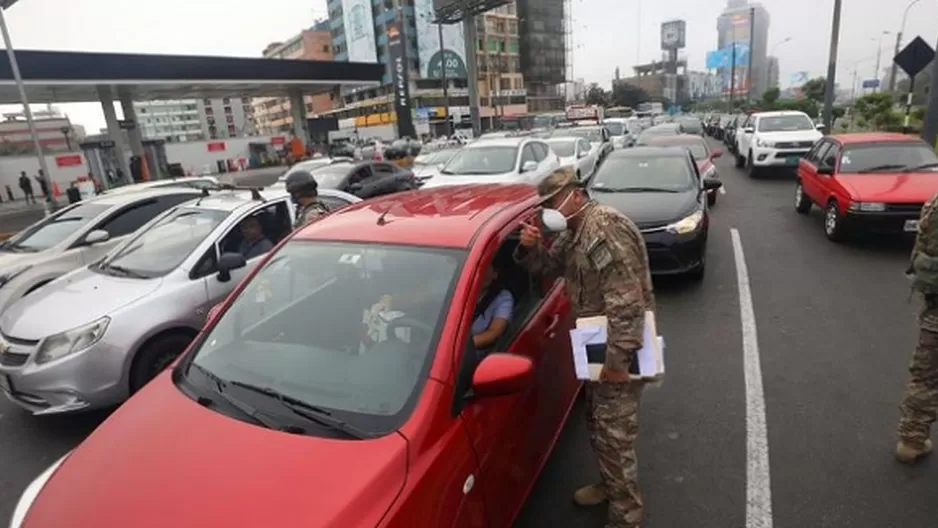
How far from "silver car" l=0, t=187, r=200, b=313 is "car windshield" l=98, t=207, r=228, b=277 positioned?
165 cm

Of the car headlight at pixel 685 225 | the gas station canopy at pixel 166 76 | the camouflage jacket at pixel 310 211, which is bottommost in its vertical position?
the car headlight at pixel 685 225

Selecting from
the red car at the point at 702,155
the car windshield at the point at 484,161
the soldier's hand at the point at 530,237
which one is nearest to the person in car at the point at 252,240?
the soldier's hand at the point at 530,237

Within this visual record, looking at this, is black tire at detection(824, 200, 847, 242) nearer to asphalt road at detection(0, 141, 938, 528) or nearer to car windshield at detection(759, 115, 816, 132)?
asphalt road at detection(0, 141, 938, 528)

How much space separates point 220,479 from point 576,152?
1376cm

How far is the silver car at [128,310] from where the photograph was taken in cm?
385

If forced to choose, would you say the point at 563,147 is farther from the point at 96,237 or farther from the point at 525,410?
the point at 525,410

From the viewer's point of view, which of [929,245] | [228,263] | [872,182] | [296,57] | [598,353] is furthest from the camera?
[296,57]

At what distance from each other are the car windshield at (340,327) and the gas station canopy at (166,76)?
88.2 ft

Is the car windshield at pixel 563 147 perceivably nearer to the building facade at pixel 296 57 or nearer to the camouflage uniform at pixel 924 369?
the camouflage uniform at pixel 924 369

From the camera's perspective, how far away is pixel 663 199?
687 cm

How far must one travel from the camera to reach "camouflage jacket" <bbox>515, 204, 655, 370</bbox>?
98.0 inches

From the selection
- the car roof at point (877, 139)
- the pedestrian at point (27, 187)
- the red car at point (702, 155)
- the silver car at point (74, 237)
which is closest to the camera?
the silver car at point (74, 237)

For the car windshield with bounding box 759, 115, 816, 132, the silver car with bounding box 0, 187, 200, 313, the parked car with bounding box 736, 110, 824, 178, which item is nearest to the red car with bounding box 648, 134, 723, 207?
the parked car with bounding box 736, 110, 824, 178

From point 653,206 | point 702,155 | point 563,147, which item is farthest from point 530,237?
point 563,147
